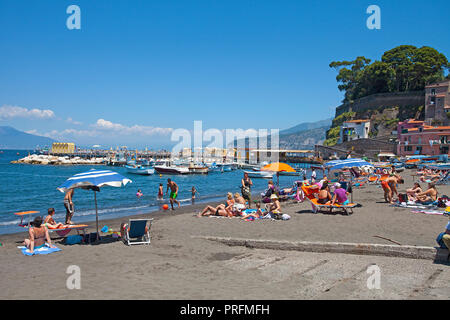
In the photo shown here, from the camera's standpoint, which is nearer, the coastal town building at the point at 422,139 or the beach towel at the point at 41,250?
the beach towel at the point at 41,250

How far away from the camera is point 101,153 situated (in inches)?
5212

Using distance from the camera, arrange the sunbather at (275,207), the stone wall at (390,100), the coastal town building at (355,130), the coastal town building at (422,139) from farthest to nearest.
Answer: the coastal town building at (355,130) < the stone wall at (390,100) < the coastal town building at (422,139) < the sunbather at (275,207)

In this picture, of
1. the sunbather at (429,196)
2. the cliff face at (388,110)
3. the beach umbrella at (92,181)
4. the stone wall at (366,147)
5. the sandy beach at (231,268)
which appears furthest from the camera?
the cliff face at (388,110)

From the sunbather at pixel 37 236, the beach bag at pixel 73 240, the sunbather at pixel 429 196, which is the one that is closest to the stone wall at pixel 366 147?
the sunbather at pixel 429 196

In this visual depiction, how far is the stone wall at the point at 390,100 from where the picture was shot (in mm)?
67688

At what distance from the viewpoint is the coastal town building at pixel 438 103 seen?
59.4 metres

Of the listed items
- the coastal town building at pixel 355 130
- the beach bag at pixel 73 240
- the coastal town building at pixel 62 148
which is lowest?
the beach bag at pixel 73 240

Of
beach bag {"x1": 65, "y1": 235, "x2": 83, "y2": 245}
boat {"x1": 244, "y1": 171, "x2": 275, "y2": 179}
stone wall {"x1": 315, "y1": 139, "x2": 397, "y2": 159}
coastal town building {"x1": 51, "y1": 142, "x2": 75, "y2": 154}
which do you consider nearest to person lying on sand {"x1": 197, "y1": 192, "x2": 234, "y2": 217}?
beach bag {"x1": 65, "y1": 235, "x2": 83, "y2": 245}

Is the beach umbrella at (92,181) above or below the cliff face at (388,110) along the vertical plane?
below

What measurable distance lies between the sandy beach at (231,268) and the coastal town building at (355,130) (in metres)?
65.8

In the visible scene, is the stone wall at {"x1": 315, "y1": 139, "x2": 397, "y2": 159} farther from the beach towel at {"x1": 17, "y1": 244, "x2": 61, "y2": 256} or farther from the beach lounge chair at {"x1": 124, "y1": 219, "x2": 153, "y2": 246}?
the beach towel at {"x1": 17, "y1": 244, "x2": 61, "y2": 256}

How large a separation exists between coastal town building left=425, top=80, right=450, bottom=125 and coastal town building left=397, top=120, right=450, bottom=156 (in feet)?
8.81

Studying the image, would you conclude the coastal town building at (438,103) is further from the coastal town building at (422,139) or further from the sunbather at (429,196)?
the sunbather at (429,196)

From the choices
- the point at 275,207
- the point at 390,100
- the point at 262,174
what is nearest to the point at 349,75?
the point at 390,100
